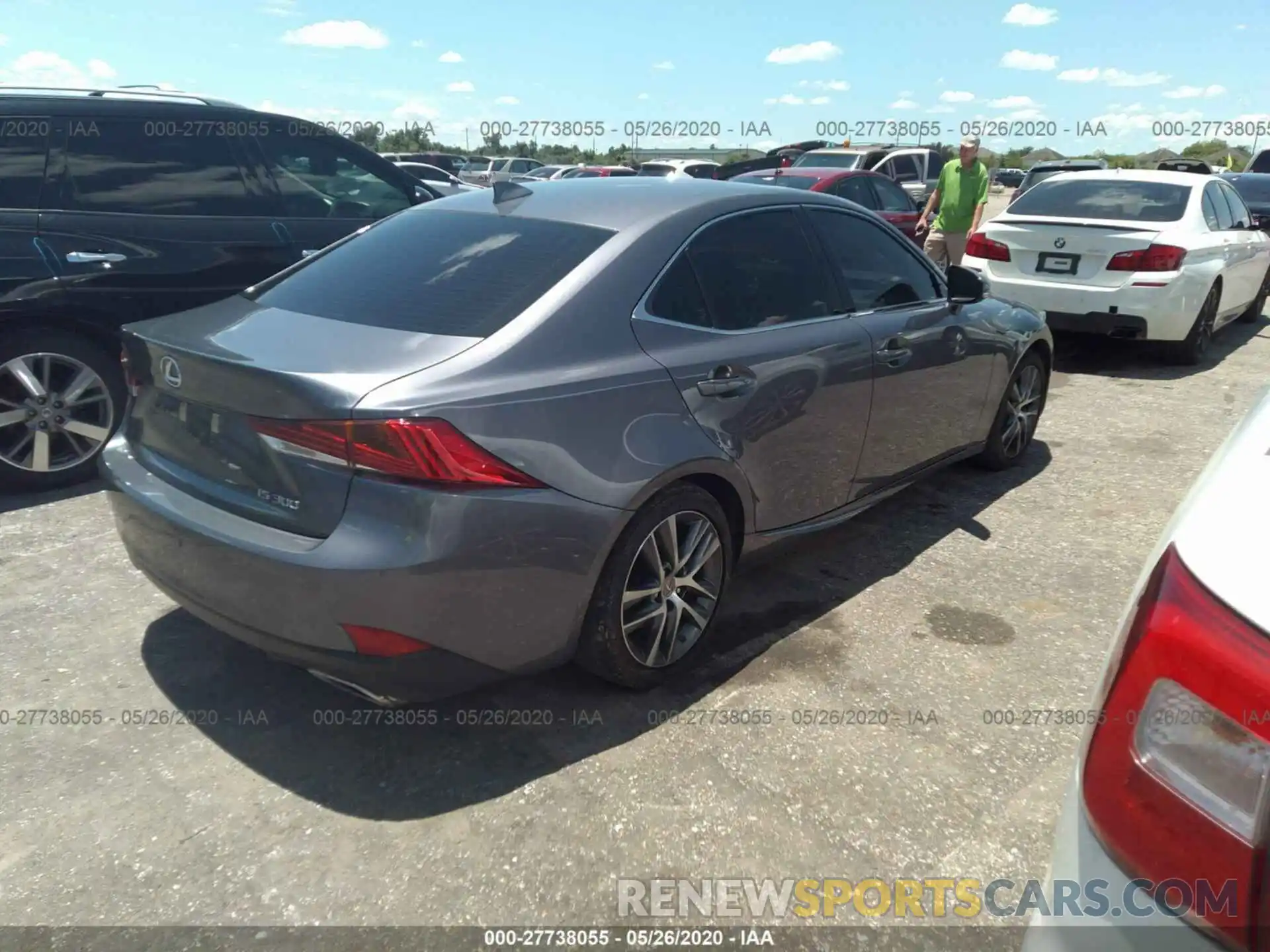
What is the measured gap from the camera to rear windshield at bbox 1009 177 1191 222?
7926 millimetres

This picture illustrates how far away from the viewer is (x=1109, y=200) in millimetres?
8141

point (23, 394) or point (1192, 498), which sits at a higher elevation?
point (1192, 498)

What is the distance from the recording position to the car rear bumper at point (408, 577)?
7.83ft

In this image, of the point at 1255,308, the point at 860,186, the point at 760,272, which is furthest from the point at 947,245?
the point at 760,272

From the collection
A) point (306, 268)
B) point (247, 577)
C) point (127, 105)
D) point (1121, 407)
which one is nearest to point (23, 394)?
point (127, 105)

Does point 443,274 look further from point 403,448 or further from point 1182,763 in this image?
point 1182,763

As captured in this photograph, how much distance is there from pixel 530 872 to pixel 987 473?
3.82 metres

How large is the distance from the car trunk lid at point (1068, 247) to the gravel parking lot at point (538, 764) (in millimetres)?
4226

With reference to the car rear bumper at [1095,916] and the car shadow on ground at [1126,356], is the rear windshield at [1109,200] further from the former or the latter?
the car rear bumper at [1095,916]

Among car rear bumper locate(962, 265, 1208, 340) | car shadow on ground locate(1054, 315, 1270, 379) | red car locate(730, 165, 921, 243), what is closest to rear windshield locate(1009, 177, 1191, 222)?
car rear bumper locate(962, 265, 1208, 340)

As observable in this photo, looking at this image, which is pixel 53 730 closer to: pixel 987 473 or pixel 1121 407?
pixel 987 473

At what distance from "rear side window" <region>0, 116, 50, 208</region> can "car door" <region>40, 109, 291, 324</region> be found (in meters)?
0.06

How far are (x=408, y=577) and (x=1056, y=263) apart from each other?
6956mm

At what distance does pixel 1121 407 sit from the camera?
6824 mm
